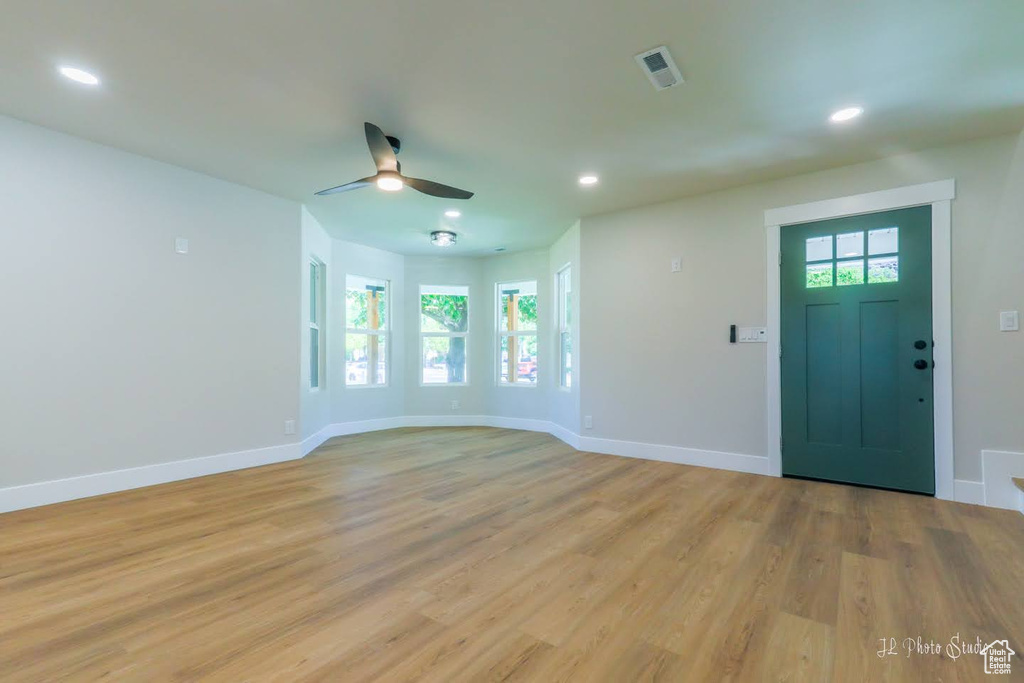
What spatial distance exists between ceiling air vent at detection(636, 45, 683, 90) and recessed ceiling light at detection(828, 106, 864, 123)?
116 centimetres

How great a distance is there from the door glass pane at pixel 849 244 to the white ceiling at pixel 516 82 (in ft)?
1.97

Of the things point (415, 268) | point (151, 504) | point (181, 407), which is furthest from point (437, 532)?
point (415, 268)

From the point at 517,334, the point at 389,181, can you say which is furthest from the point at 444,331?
the point at 389,181

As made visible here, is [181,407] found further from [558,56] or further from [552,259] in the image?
[552,259]

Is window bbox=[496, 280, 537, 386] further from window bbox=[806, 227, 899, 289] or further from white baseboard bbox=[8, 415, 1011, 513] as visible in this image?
window bbox=[806, 227, 899, 289]

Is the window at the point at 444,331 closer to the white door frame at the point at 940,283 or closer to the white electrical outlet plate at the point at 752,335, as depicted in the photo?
the white electrical outlet plate at the point at 752,335

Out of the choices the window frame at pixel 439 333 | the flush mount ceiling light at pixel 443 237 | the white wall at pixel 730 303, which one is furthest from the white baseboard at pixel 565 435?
the flush mount ceiling light at pixel 443 237

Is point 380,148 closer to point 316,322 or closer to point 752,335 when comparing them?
point 316,322

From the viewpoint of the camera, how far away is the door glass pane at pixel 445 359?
7066mm

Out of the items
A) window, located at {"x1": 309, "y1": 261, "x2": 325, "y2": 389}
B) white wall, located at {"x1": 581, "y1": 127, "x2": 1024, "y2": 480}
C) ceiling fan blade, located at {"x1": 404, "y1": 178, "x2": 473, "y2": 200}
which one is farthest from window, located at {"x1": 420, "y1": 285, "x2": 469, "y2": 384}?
ceiling fan blade, located at {"x1": 404, "y1": 178, "x2": 473, "y2": 200}

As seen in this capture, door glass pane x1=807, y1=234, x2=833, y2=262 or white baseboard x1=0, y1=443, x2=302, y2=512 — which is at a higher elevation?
door glass pane x1=807, y1=234, x2=833, y2=262

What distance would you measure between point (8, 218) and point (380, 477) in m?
3.07

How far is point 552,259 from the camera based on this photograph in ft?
20.7

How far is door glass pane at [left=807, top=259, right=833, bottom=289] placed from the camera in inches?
150
